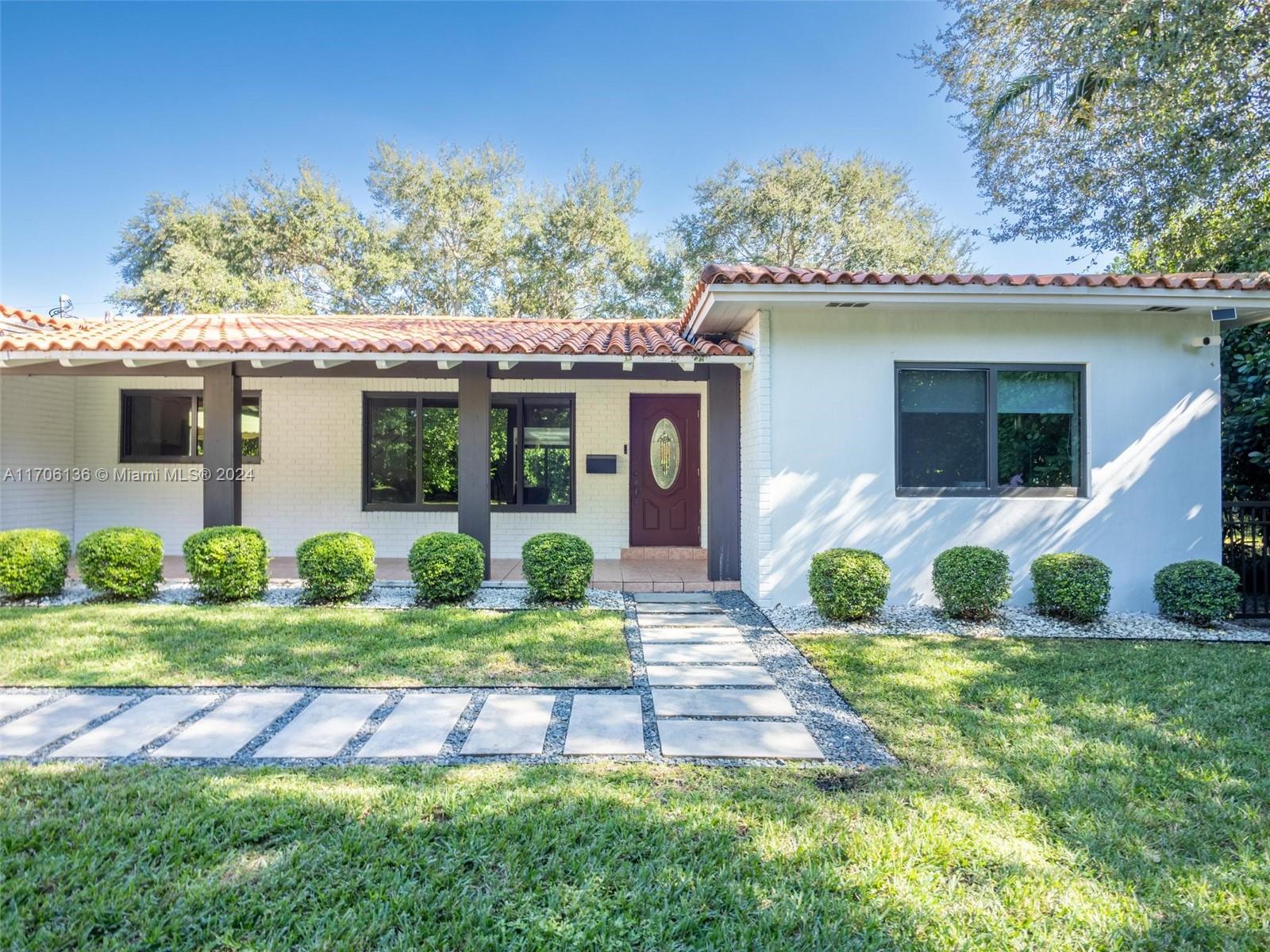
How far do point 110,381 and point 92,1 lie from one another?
18.5 feet

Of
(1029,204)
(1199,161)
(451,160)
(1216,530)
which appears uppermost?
(451,160)

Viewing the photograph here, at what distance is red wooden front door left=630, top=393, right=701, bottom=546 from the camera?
385 inches

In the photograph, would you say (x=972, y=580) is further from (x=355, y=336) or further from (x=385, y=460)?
(x=385, y=460)

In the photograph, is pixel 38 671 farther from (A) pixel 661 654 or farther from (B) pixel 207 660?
(A) pixel 661 654

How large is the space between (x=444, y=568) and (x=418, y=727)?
3026 mm

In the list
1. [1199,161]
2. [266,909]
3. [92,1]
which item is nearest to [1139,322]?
[1199,161]

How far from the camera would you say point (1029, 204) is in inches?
435

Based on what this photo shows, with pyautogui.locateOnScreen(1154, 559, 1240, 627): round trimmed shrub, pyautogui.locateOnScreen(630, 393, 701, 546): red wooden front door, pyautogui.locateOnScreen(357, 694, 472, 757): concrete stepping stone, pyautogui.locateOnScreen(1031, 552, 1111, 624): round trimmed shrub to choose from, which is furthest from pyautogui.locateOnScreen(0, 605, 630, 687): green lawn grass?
pyautogui.locateOnScreen(1154, 559, 1240, 627): round trimmed shrub

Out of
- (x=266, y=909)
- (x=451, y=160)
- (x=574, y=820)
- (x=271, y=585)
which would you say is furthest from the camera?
(x=451, y=160)

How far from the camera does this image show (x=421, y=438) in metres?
9.52

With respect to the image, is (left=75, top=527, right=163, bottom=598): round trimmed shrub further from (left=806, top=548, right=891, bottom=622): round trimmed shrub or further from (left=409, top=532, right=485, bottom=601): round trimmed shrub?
(left=806, top=548, right=891, bottom=622): round trimmed shrub

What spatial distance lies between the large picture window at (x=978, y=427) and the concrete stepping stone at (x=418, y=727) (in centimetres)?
499

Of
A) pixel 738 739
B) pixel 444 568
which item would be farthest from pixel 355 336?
pixel 738 739

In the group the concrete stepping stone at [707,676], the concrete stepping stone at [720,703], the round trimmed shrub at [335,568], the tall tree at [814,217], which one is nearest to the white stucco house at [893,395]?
the round trimmed shrub at [335,568]
